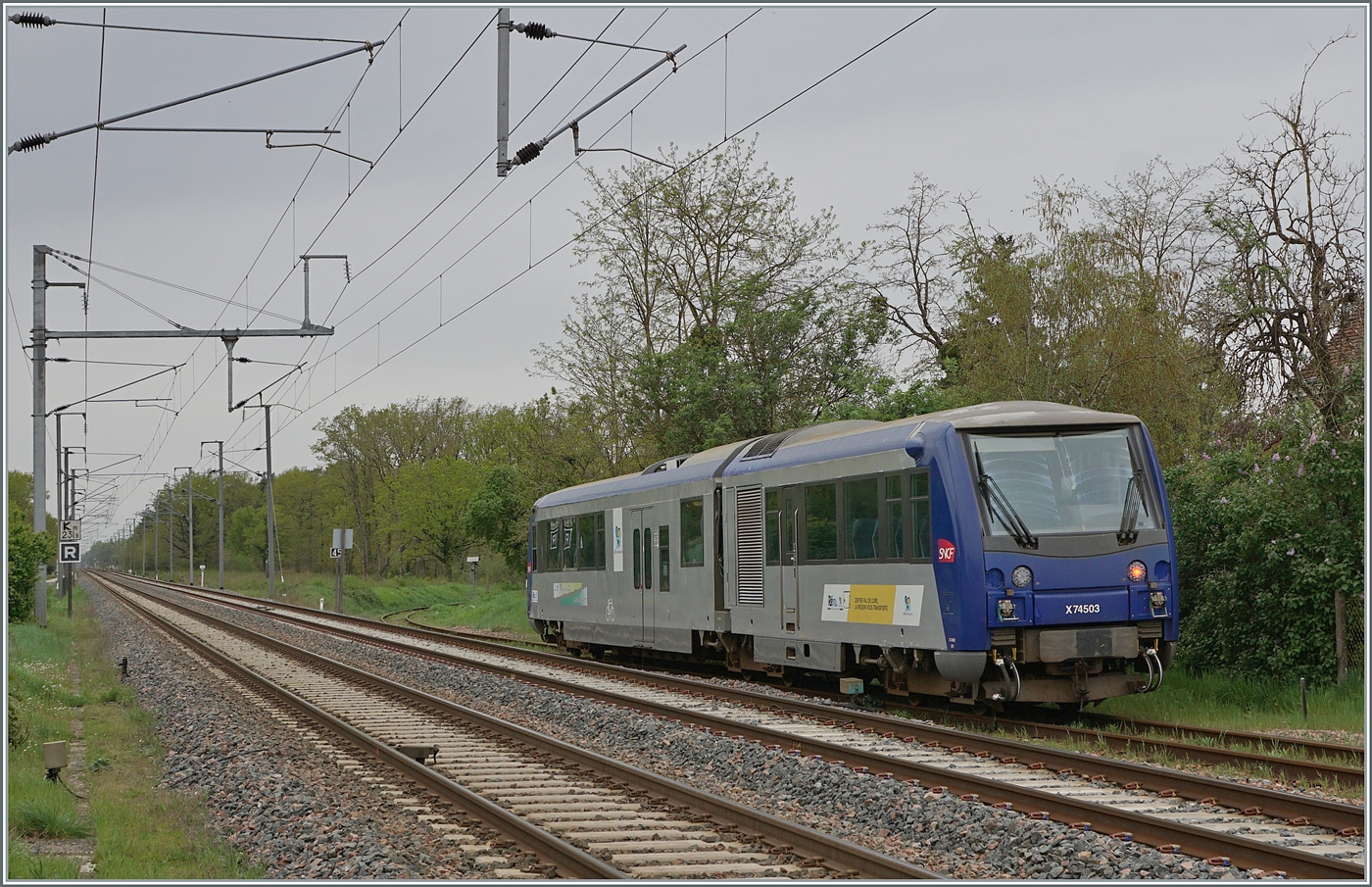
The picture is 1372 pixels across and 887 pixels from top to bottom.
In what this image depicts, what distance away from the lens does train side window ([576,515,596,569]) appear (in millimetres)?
24109

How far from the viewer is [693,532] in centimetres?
1948

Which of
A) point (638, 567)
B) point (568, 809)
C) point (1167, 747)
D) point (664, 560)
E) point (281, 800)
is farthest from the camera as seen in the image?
point (638, 567)

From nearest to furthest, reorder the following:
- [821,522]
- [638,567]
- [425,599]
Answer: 1. [821,522]
2. [638,567]
3. [425,599]

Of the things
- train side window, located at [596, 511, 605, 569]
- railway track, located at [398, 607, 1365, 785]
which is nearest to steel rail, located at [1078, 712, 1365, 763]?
railway track, located at [398, 607, 1365, 785]

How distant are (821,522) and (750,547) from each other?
7.04ft

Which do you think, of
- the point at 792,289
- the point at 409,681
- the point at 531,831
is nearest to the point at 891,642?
the point at 531,831

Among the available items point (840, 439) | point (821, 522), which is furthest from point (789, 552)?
point (840, 439)

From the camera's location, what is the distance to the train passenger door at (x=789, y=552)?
16250 mm

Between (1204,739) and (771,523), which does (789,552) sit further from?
(1204,739)

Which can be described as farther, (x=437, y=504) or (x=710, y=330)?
(x=437, y=504)

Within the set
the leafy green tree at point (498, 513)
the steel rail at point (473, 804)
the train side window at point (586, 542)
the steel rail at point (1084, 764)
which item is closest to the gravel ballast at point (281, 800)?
the steel rail at point (473, 804)

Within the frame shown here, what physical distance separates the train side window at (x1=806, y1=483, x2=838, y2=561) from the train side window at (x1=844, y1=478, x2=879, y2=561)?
0.29 metres

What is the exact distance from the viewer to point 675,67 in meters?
14.6

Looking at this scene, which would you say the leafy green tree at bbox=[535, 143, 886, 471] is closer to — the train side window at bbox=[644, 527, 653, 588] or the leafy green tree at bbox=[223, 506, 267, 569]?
the train side window at bbox=[644, 527, 653, 588]
